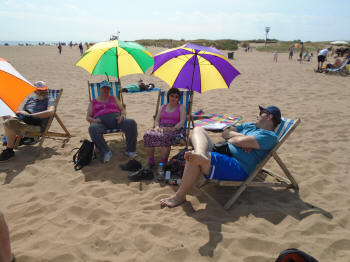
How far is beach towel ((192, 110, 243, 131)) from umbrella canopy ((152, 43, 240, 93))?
135 cm

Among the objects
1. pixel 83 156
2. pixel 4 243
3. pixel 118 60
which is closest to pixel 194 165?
pixel 4 243

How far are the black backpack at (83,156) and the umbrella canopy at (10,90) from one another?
71.8 inches

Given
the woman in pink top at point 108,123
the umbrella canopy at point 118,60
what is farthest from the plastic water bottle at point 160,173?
the umbrella canopy at point 118,60

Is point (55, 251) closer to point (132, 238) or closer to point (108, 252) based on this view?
point (108, 252)

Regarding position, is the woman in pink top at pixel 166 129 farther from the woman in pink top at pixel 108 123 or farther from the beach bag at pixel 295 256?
the beach bag at pixel 295 256

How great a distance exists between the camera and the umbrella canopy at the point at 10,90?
159cm

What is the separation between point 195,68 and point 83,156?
212 cm

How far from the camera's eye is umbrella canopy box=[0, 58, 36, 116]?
5.21ft

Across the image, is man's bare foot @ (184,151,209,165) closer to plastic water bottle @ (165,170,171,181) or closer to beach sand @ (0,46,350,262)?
beach sand @ (0,46,350,262)

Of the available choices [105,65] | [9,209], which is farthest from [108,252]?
[105,65]

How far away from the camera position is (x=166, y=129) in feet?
11.6

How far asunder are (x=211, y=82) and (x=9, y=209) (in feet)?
9.83

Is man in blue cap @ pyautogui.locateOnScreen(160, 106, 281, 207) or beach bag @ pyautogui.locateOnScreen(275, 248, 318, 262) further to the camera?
man in blue cap @ pyautogui.locateOnScreen(160, 106, 281, 207)

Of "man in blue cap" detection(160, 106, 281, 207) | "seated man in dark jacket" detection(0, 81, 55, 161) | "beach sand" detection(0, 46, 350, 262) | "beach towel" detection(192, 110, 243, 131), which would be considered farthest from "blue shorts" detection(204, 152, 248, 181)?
"seated man in dark jacket" detection(0, 81, 55, 161)
